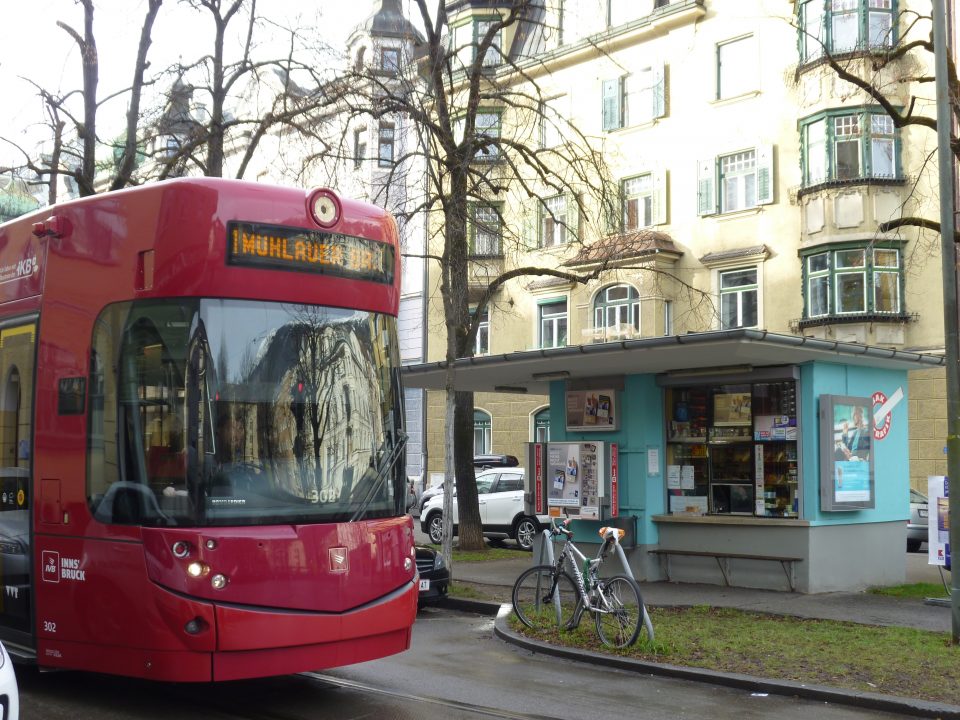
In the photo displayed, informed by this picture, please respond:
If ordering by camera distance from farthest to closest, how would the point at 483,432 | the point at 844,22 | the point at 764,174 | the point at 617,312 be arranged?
the point at 483,432
the point at 617,312
the point at 764,174
the point at 844,22

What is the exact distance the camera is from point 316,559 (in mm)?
7152

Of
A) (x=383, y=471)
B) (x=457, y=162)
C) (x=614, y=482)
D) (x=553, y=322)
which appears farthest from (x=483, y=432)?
(x=383, y=471)

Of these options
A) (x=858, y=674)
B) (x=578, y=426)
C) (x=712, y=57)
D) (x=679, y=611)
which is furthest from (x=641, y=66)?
(x=858, y=674)

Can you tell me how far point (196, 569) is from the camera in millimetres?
6773

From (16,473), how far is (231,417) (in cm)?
225

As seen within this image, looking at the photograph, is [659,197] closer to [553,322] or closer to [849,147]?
[553,322]

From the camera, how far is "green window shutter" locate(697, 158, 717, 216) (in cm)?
3150

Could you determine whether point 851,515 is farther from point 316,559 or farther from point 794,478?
point 316,559

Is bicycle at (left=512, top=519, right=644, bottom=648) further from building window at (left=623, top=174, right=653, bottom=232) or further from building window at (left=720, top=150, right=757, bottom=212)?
building window at (left=623, top=174, right=653, bottom=232)

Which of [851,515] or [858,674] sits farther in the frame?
[851,515]

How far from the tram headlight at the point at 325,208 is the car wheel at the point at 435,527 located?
1672cm

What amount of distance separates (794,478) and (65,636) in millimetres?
9689

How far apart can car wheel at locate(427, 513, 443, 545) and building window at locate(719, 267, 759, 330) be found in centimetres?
1023

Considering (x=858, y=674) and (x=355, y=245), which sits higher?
(x=355, y=245)
